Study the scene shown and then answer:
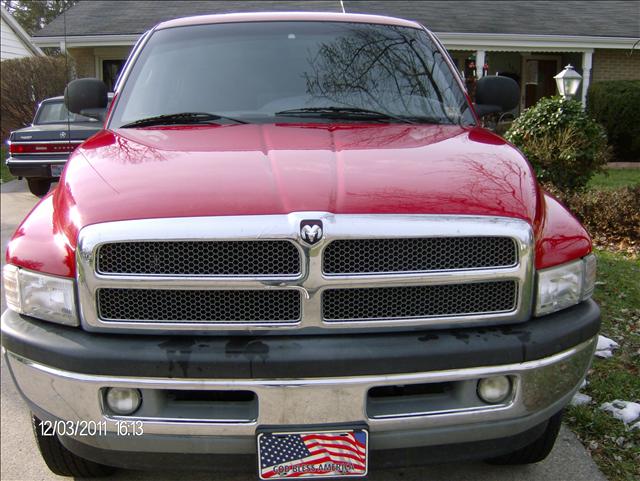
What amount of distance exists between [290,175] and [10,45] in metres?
20.9

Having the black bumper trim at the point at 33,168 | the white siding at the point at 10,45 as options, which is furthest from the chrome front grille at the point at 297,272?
the white siding at the point at 10,45

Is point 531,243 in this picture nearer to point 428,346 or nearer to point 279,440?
point 428,346

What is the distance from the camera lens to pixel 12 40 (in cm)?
1995

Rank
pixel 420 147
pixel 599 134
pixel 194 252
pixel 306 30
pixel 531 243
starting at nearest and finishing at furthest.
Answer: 1. pixel 194 252
2. pixel 531 243
3. pixel 420 147
4. pixel 306 30
5. pixel 599 134

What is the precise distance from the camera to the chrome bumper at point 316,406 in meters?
1.90

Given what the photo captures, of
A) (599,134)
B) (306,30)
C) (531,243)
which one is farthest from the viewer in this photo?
(599,134)

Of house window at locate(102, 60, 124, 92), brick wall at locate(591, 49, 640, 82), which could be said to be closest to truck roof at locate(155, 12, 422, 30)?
house window at locate(102, 60, 124, 92)

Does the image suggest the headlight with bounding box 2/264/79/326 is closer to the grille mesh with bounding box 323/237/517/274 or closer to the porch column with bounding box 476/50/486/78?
the grille mesh with bounding box 323/237/517/274

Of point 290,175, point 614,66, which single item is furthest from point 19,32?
point 290,175

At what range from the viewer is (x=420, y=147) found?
2.51 meters

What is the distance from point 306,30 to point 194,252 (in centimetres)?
193

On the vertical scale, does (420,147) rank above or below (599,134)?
above

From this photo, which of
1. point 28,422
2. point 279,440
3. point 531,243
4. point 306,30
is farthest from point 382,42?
point 28,422

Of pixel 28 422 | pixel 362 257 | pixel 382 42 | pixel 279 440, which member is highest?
pixel 382 42
